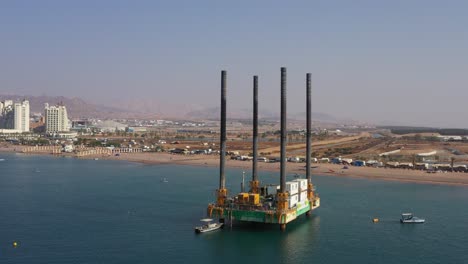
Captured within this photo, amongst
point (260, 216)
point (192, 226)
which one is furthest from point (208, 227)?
point (260, 216)

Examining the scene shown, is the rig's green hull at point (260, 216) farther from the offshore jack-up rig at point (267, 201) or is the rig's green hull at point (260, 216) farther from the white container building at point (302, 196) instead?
the white container building at point (302, 196)

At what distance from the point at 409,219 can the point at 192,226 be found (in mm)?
15686

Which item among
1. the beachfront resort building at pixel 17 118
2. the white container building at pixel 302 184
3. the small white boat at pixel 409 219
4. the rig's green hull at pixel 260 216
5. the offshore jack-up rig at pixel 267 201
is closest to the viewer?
the rig's green hull at pixel 260 216

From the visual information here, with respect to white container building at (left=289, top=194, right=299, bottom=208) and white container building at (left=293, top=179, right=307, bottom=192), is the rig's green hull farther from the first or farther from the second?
white container building at (left=293, top=179, right=307, bottom=192)

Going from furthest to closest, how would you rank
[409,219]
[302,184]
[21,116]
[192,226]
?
[21,116] < [409,219] < [302,184] < [192,226]

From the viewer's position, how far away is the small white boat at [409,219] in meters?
40.2

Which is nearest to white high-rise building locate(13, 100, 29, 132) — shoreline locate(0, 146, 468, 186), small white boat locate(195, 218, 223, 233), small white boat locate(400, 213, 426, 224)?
shoreline locate(0, 146, 468, 186)

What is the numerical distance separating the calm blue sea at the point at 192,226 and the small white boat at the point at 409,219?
2.35ft

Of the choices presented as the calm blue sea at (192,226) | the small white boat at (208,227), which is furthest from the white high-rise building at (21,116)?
the small white boat at (208,227)

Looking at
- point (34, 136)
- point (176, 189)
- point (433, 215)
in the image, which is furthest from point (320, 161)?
point (34, 136)

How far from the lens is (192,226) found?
3809cm

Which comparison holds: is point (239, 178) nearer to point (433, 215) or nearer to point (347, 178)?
point (347, 178)

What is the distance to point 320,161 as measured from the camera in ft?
289

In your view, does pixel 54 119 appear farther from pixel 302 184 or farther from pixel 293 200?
pixel 293 200
